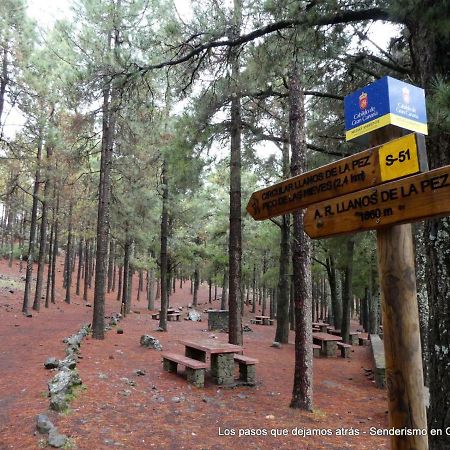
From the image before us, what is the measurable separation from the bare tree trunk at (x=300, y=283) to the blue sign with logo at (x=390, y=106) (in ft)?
15.2

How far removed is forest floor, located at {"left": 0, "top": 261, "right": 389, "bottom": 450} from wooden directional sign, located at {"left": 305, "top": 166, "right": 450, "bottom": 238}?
3770 mm

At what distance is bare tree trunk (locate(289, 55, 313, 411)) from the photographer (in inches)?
271

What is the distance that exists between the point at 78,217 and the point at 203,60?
1787 centimetres

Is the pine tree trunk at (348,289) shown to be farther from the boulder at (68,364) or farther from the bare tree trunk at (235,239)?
the boulder at (68,364)

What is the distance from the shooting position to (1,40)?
13.4 m

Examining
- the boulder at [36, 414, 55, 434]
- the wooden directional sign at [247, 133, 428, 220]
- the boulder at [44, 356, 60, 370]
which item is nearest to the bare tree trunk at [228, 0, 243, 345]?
the boulder at [44, 356, 60, 370]

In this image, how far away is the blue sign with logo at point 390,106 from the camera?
87.0 inches


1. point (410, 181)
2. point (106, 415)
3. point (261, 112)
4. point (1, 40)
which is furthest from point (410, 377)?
point (1, 40)

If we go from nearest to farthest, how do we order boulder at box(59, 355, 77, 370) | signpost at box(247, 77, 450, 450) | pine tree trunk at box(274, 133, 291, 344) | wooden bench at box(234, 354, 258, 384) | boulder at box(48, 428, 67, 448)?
signpost at box(247, 77, 450, 450) → boulder at box(48, 428, 67, 448) → boulder at box(59, 355, 77, 370) → wooden bench at box(234, 354, 258, 384) → pine tree trunk at box(274, 133, 291, 344)

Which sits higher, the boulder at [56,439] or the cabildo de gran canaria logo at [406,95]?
the cabildo de gran canaria logo at [406,95]

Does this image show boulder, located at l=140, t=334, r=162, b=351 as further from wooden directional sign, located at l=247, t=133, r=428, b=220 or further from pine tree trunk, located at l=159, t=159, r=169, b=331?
wooden directional sign, located at l=247, t=133, r=428, b=220

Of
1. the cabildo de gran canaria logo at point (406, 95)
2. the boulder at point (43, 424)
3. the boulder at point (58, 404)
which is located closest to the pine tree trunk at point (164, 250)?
the boulder at point (58, 404)

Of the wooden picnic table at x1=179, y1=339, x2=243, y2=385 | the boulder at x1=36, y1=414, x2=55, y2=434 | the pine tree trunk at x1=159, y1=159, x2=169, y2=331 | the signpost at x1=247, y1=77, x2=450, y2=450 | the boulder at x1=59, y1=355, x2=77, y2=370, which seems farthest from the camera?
the pine tree trunk at x1=159, y1=159, x2=169, y2=331

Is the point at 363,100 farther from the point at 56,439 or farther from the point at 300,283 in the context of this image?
the point at 300,283
